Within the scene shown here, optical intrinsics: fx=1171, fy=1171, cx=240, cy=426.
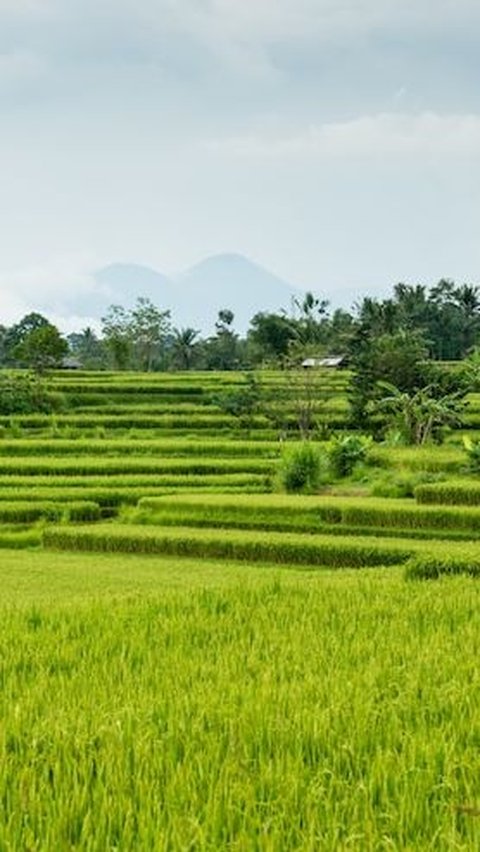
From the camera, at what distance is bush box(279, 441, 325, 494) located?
18756 mm

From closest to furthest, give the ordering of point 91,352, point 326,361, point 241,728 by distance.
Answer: point 241,728 < point 326,361 < point 91,352

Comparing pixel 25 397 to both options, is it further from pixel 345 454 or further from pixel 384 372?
pixel 345 454

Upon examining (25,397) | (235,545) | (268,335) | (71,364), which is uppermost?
(268,335)

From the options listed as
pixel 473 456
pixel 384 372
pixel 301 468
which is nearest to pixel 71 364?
pixel 384 372

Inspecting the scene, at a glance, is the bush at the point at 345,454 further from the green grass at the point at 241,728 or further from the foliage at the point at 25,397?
the green grass at the point at 241,728

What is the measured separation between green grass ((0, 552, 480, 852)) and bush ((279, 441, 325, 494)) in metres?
12.8

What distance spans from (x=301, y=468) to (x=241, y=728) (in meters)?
15.7

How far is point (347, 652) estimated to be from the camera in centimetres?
449

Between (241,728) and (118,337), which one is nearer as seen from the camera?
(241,728)

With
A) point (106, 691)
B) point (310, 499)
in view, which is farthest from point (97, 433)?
point (106, 691)

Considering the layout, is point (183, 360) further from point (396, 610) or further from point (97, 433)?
point (396, 610)

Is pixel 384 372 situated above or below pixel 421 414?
above

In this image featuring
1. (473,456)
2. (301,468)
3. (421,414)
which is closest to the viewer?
(301,468)

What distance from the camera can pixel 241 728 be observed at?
312cm
